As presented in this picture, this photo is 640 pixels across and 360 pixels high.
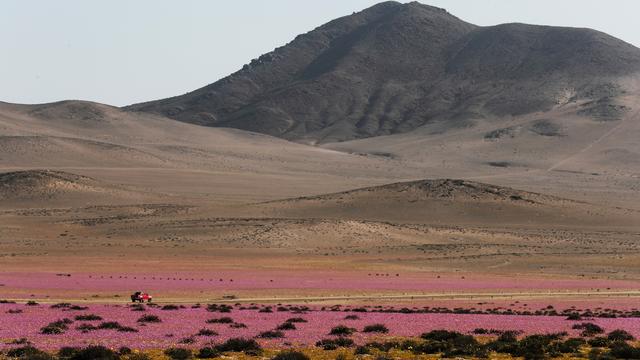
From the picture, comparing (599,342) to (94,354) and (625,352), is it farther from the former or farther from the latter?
(94,354)

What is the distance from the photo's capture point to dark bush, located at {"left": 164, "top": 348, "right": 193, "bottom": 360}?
18.3 meters

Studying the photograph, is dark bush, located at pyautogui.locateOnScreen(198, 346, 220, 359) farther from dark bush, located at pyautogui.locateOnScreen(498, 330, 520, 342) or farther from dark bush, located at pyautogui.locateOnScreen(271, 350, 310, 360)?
dark bush, located at pyautogui.locateOnScreen(498, 330, 520, 342)

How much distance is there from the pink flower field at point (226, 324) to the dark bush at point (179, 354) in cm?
143

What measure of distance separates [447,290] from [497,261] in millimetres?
24564

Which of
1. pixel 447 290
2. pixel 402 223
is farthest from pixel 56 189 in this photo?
pixel 447 290

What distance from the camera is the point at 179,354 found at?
18.4 meters

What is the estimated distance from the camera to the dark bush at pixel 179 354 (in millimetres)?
18297

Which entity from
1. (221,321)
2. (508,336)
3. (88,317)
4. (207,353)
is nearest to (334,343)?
(207,353)

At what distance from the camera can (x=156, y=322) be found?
26.1 meters

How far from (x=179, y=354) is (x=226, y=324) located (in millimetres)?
7582

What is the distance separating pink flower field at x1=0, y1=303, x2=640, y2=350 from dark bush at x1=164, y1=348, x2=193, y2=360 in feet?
4.71

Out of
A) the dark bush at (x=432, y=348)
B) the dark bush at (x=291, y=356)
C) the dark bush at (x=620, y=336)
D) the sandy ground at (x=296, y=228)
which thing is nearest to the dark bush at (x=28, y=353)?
the dark bush at (x=291, y=356)

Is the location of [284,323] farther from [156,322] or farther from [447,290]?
[447,290]

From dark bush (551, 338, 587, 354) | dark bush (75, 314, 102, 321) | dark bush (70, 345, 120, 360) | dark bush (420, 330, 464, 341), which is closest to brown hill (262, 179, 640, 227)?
dark bush (75, 314, 102, 321)
